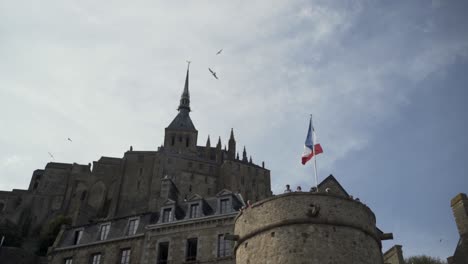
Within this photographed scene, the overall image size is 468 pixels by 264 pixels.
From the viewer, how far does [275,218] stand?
50.1 feet

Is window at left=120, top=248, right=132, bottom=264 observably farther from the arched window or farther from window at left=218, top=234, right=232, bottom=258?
the arched window

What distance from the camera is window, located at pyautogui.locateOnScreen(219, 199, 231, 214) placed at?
26.1 meters

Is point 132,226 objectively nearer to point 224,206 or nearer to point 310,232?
point 224,206

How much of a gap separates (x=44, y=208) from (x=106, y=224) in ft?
152

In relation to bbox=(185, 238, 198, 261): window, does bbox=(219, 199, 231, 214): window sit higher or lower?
higher

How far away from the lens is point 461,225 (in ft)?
62.3

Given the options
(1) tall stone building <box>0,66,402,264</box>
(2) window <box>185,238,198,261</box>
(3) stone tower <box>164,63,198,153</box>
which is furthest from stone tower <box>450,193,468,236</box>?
(3) stone tower <box>164,63,198,153</box>

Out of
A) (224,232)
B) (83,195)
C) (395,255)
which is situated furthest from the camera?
(83,195)

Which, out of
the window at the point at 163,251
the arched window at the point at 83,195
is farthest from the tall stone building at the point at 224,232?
the arched window at the point at 83,195

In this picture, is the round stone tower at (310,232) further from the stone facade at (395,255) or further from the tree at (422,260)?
the tree at (422,260)

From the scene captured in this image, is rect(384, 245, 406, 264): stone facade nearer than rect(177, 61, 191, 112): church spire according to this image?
Yes

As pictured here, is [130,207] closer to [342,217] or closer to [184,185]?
[184,185]

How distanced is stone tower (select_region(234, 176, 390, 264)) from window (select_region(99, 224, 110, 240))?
14878 millimetres

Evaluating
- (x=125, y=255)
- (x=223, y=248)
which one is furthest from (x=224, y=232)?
(x=125, y=255)
